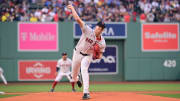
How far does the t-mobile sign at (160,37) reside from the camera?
74.7ft

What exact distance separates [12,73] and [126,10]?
7.87 metres

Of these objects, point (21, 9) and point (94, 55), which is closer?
point (94, 55)

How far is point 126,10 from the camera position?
22.9 meters

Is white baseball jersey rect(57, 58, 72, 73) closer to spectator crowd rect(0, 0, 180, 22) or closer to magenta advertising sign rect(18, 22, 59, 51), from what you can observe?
magenta advertising sign rect(18, 22, 59, 51)

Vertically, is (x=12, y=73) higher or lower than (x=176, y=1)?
lower

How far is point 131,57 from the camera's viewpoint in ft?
74.2

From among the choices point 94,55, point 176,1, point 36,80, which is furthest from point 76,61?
point 176,1

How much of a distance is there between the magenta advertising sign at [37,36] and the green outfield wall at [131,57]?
0.78ft

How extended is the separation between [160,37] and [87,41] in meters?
13.8

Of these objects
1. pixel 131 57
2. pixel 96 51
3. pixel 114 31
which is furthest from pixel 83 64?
pixel 131 57

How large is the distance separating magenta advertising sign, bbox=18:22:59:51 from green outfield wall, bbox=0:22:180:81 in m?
0.24

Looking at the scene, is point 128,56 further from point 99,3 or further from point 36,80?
point 36,80

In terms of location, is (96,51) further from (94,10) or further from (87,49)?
(94,10)

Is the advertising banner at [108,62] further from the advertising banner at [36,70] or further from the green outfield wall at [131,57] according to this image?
the advertising banner at [36,70]
